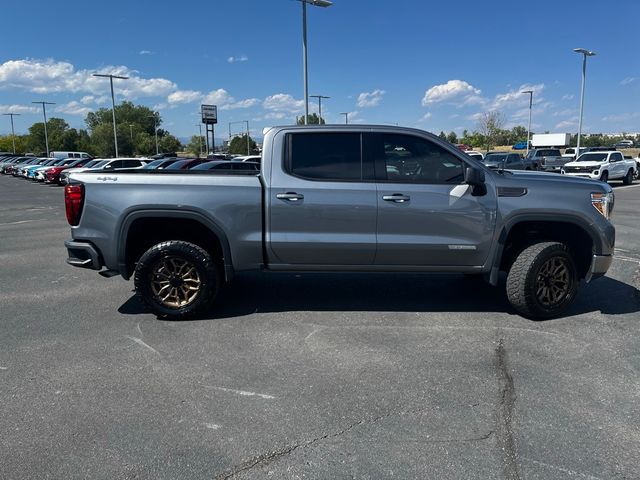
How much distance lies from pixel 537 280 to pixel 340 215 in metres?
2.06

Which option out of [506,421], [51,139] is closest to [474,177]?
[506,421]

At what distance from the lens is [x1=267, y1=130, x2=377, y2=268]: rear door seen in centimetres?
486

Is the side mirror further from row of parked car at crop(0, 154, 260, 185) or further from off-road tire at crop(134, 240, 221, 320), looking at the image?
row of parked car at crop(0, 154, 260, 185)

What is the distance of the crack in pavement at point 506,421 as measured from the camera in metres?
2.75

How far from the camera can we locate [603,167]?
80.4 ft

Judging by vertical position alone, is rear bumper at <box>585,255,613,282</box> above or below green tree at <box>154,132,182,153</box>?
below

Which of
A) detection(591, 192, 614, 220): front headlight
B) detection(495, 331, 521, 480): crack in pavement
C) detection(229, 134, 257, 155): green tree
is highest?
detection(229, 134, 257, 155): green tree

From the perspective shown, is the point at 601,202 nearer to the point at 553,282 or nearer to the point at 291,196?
the point at 553,282

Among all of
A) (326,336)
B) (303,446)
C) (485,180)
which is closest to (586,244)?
(485,180)

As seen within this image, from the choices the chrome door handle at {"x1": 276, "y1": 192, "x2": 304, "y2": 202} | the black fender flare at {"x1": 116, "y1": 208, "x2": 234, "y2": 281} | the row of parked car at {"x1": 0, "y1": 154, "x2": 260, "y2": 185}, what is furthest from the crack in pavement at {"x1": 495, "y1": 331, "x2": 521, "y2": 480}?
the row of parked car at {"x1": 0, "y1": 154, "x2": 260, "y2": 185}

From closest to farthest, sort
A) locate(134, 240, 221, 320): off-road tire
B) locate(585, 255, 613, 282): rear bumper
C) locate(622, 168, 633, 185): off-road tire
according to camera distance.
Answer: locate(134, 240, 221, 320): off-road tire
locate(585, 255, 613, 282): rear bumper
locate(622, 168, 633, 185): off-road tire

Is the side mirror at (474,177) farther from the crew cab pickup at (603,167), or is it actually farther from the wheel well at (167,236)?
A: the crew cab pickup at (603,167)

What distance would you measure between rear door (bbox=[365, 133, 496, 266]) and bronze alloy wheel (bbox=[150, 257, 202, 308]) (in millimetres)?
1869

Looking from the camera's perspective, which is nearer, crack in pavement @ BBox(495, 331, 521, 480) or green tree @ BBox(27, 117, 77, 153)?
crack in pavement @ BBox(495, 331, 521, 480)
